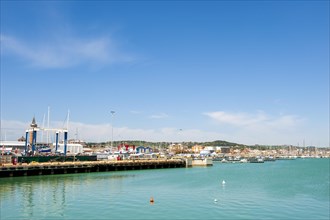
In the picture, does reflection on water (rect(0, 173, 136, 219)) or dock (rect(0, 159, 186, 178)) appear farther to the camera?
dock (rect(0, 159, 186, 178))

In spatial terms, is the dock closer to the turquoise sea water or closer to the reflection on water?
the reflection on water

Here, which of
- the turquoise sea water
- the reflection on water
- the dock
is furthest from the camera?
the dock

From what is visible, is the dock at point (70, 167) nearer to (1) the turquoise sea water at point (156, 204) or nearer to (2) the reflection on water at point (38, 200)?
(2) the reflection on water at point (38, 200)

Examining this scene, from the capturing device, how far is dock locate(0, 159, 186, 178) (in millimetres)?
72500

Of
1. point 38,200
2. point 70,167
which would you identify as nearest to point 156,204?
point 38,200

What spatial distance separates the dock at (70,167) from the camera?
72500mm

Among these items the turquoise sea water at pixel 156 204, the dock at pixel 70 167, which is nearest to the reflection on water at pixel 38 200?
the turquoise sea water at pixel 156 204

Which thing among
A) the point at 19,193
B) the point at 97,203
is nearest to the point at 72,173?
the point at 19,193

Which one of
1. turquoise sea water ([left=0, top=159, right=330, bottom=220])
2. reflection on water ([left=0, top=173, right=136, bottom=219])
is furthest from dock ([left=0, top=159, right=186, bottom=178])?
turquoise sea water ([left=0, top=159, right=330, bottom=220])

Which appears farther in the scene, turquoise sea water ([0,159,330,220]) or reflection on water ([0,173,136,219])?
reflection on water ([0,173,136,219])

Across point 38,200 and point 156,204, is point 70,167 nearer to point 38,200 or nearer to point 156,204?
point 38,200

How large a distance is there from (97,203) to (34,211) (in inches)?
298

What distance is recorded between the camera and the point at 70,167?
85.9 m

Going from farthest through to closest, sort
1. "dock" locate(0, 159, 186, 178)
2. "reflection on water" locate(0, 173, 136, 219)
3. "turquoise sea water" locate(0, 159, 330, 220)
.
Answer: "dock" locate(0, 159, 186, 178)
"reflection on water" locate(0, 173, 136, 219)
"turquoise sea water" locate(0, 159, 330, 220)
